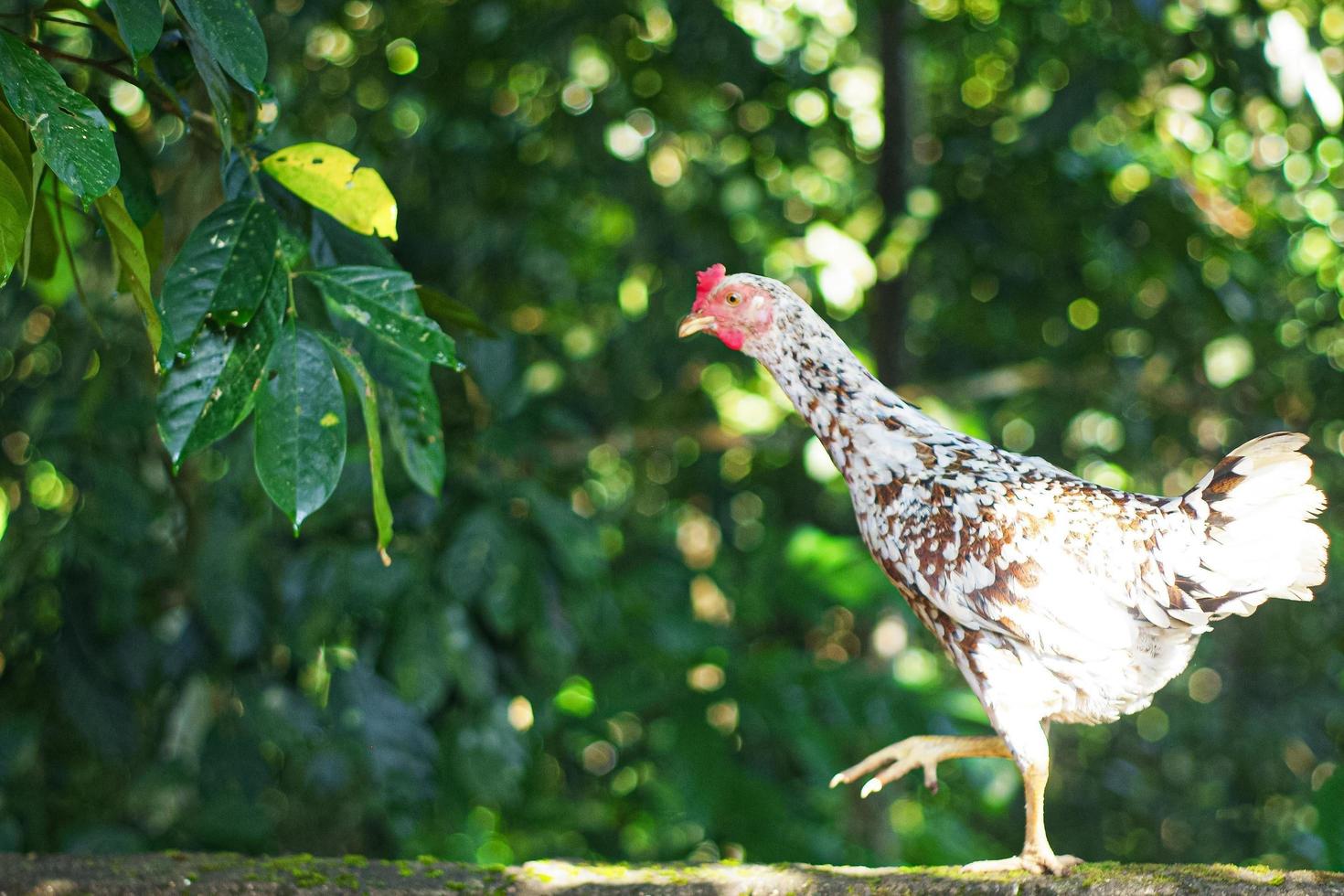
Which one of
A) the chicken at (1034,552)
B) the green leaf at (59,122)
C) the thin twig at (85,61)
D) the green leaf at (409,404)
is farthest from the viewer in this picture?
the chicken at (1034,552)

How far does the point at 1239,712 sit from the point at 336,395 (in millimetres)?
5432

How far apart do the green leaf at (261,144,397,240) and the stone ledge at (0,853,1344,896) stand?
41.5 inches

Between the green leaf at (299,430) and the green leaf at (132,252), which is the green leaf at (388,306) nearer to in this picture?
the green leaf at (299,430)

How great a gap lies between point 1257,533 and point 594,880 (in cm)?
120

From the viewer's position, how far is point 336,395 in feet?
5.37

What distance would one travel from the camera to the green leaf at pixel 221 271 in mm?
1598

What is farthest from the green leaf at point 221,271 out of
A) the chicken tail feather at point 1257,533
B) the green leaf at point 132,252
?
the chicken tail feather at point 1257,533

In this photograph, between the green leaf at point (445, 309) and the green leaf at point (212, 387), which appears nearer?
the green leaf at point (212, 387)

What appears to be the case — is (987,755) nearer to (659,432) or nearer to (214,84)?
(214,84)

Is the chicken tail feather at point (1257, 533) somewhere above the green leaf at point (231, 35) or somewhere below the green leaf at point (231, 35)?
below

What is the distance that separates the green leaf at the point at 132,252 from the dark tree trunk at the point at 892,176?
3323 mm

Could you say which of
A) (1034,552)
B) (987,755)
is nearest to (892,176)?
(1034,552)

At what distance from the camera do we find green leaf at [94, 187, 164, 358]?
1.56m

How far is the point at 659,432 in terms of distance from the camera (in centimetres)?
453
